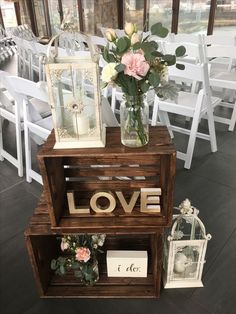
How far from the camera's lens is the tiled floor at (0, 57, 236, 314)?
141cm

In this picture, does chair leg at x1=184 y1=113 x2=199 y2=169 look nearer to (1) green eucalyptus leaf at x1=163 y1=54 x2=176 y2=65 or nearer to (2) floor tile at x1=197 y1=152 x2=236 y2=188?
(2) floor tile at x1=197 y1=152 x2=236 y2=188

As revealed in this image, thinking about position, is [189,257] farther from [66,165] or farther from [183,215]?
[66,165]

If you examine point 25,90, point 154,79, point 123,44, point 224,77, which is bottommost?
point 224,77

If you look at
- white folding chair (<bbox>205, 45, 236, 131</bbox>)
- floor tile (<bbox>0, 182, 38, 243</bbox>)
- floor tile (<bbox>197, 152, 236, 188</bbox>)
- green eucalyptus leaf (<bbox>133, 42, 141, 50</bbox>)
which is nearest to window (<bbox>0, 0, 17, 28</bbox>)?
white folding chair (<bbox>205, 45, 236, 131</bbox>)

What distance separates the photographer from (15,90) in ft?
6.25

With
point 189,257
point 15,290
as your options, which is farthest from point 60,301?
point 189,257

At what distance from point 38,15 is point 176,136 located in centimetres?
696

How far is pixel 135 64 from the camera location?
891 mm

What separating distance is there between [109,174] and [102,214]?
7.1 inches

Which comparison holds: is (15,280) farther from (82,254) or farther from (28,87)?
(28,87)

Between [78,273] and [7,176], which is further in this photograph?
[7,176]

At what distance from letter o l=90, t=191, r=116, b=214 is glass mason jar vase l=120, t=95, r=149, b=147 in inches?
10.1

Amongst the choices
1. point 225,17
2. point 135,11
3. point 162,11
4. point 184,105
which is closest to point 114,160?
point 184,105

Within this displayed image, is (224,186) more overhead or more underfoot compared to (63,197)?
more underfoot
